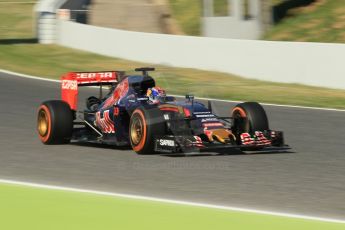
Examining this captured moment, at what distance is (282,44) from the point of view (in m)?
22.4

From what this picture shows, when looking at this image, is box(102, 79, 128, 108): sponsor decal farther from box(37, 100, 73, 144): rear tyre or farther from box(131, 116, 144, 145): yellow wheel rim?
box(131, 116, 144, 145): yellow wheel rim

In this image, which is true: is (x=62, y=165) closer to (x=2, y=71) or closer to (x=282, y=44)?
(x=282, y=44)

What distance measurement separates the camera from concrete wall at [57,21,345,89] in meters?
21.5

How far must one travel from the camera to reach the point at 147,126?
11188 mm

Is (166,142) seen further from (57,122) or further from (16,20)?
(16,20)

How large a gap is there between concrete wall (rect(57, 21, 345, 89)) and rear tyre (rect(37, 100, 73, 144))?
10062 mm

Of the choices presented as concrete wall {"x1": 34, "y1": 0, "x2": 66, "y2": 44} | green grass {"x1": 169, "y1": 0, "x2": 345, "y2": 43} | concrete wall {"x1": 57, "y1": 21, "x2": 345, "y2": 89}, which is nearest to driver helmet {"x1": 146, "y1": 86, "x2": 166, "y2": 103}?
concrete wall {"x1": 57, "y1": 21, "x2": 345, "y2": 89}

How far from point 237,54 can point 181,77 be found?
5.40 ft

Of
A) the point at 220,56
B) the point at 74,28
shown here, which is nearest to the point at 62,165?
the point at 220,56

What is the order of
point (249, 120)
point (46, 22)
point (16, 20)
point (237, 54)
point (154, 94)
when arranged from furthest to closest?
1. point (16, 20)
2. point (46, 22)
3. point (237, 54)
4. point (154, 94)
5. point (249, 120)

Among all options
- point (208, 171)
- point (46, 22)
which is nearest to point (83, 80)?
point (208, 171)

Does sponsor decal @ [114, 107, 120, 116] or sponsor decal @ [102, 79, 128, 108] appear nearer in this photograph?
sponsor decal @ [114, 107, 120, 116]

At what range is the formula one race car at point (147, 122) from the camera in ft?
36.9

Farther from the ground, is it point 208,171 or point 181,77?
point 181,77
